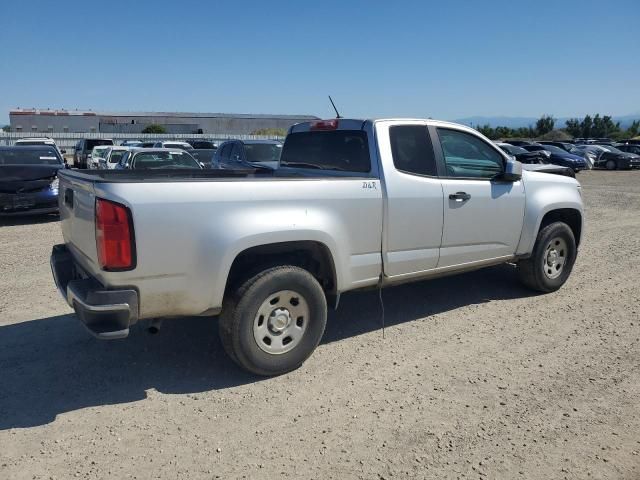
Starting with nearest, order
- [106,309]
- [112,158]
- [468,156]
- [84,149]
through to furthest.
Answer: [106,309] → [468,156] → [112,158] → [84,149]

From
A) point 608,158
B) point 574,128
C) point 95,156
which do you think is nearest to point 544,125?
point 574,128

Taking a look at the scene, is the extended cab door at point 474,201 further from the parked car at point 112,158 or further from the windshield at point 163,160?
the parked car at point 112,158

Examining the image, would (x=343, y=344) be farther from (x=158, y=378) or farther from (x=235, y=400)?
(x=158, y=378)

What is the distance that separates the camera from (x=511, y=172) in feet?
17.6

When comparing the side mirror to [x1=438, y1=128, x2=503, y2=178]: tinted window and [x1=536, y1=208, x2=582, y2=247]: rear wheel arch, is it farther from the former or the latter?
[x1=536, y1=208, x2=582, y2=247]: rear wheel arch

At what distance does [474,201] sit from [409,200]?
88 centimetres

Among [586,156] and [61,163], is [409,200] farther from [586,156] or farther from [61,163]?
[586,156]

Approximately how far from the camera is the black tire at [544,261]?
5918 mm

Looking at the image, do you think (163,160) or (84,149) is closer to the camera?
(163,160)

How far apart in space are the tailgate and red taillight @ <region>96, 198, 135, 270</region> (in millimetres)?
128

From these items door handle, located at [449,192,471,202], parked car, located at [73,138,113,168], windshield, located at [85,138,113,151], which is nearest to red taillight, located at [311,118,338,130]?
door handle, located at [449,192,471,202]

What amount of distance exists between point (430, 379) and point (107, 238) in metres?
2.51

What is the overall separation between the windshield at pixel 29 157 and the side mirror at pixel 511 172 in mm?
10189

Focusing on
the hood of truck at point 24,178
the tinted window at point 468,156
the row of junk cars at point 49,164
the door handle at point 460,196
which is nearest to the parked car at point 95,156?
the row of junk cars at point 49,164
